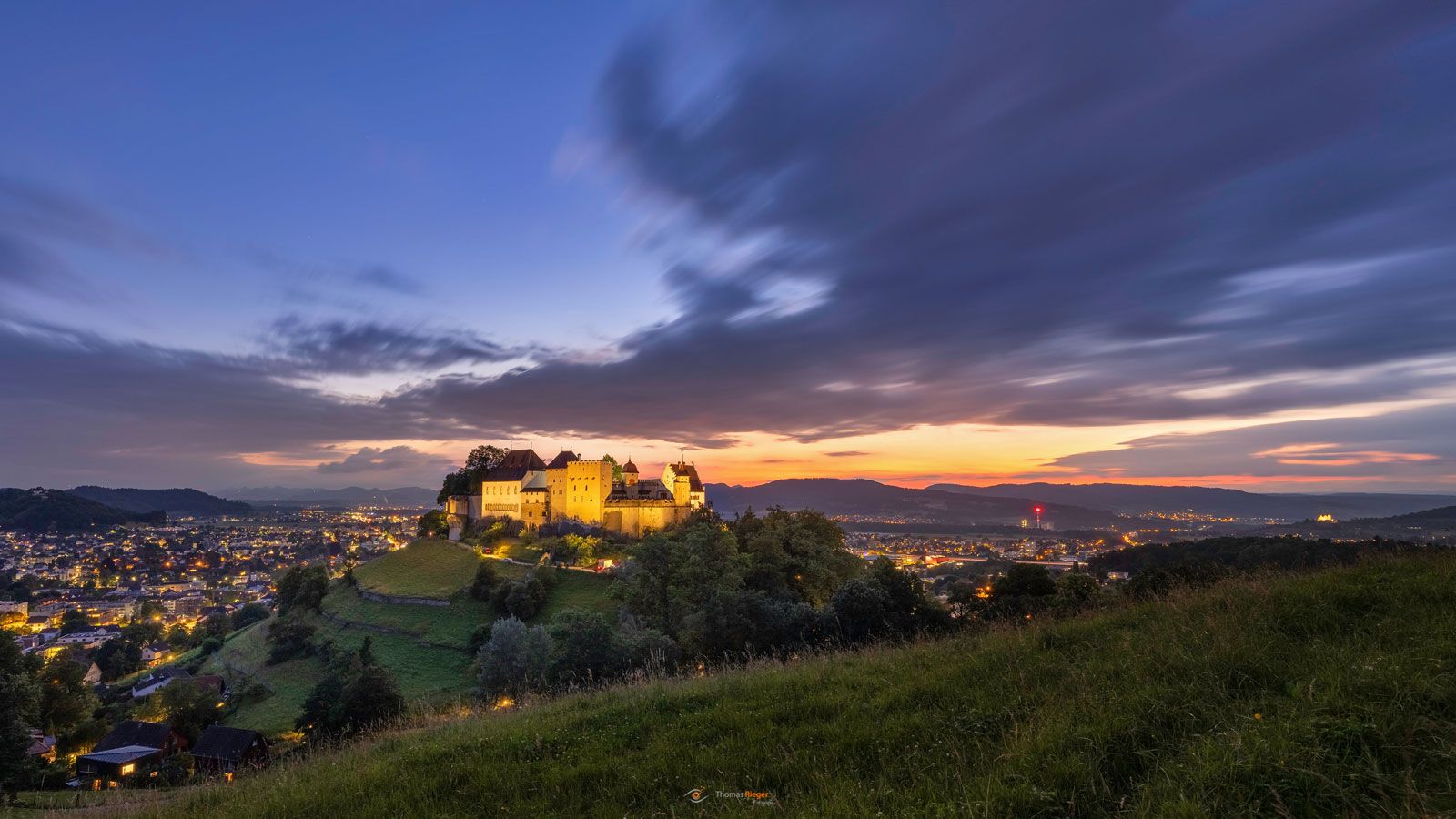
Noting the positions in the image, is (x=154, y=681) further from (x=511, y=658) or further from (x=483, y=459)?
(x=511, y=658)

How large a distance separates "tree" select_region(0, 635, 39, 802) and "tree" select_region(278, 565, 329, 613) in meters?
47.4

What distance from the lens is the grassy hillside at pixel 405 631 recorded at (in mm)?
44844

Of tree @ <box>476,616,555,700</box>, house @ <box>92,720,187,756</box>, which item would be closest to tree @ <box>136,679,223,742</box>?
house @ <box>92,720,187,756</box>

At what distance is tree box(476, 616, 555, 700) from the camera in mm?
31938

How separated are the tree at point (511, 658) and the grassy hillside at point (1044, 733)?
979 inches

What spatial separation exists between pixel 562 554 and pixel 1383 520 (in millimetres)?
106782

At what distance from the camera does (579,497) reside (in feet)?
268

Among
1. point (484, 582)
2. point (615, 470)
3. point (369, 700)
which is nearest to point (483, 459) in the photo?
point (615, 470)

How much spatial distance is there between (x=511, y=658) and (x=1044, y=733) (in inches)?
1340

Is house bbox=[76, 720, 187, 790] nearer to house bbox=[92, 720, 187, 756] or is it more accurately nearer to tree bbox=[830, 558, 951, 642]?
house bbox=[92, 720, 187, 756]

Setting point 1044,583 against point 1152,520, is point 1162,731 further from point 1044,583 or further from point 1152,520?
point 1152,520

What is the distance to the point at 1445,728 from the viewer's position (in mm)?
4066

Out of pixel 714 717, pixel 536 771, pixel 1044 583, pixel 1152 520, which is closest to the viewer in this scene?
pixel 536 771

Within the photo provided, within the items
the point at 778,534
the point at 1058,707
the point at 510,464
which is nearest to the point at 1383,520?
the point at 778,534
